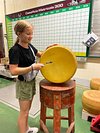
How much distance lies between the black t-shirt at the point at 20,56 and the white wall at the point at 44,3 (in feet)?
6.01

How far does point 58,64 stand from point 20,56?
38 cm

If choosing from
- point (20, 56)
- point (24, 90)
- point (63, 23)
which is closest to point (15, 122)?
point (24, 90)

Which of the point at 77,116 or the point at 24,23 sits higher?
the point at 24,23

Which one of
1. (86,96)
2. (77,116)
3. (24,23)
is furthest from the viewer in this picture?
(77,116)

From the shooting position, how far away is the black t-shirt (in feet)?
3.99

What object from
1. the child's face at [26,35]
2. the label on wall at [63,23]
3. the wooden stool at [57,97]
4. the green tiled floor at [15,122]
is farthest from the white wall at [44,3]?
the child's face at [26,35]

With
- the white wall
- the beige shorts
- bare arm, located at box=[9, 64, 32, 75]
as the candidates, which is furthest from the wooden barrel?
the white wall

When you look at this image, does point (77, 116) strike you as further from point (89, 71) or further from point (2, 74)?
point (2, 74)

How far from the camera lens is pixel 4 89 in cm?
303

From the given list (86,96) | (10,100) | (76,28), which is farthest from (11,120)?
(76,28)

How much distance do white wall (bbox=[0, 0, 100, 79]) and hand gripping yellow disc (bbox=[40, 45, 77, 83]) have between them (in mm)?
1677

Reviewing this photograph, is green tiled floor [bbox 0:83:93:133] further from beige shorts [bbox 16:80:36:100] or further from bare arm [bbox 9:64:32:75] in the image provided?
bare arm [bbox 9:64:32:75]

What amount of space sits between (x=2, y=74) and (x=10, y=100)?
62.0 inches

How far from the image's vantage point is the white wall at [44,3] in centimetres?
286
